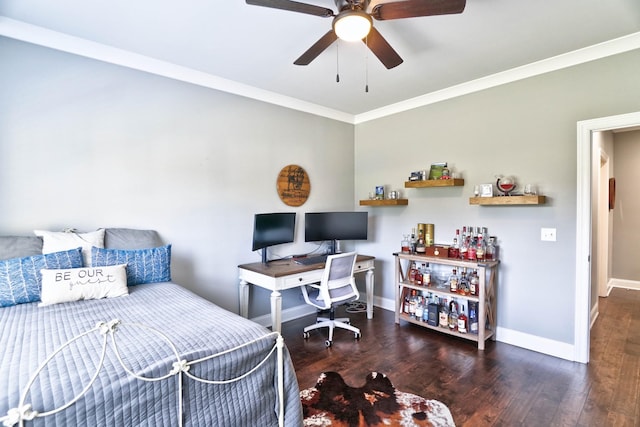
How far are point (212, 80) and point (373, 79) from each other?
5.13ft

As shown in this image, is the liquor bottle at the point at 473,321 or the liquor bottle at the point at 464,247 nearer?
the liquor bottle at the point at 473,321

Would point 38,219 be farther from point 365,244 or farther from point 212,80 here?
point 365,244

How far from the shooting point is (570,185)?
273cm

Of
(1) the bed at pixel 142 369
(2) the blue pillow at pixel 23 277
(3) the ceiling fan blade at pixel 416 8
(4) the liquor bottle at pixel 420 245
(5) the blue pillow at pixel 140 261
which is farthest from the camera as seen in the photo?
(4) the liquor bottle at pixel 420 245

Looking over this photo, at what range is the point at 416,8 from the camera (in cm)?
165

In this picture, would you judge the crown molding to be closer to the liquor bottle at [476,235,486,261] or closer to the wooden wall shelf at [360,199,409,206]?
the wooden wall shelf at [360,199,409,206]

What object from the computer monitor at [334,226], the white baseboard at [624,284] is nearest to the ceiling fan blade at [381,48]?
the computer monitor at [334,226]

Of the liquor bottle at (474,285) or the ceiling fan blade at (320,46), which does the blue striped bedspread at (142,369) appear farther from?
the liquor bottle at (474,285)

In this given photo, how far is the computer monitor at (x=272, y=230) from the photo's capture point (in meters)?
3.17

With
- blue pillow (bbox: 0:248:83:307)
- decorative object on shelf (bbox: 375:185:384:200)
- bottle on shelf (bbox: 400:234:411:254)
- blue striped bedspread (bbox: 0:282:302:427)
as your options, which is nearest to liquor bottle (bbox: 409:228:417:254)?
bottle on shelf (bbox: 400:234:411:254)

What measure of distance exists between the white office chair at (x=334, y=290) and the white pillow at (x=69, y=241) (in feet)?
6.01

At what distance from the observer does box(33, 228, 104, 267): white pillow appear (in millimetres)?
2105

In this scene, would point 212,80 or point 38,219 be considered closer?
point 38,219

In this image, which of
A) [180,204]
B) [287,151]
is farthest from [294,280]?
[287,151]
